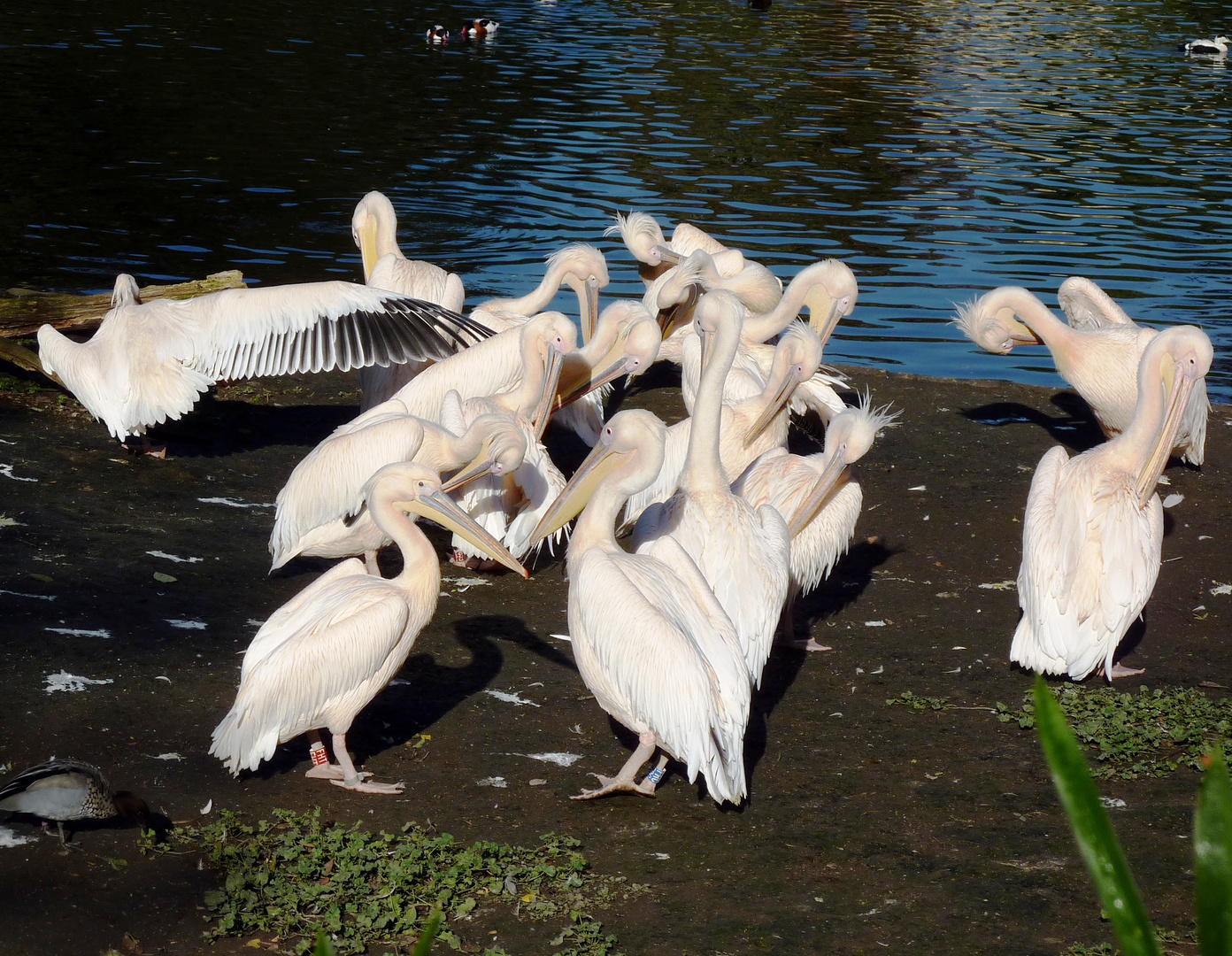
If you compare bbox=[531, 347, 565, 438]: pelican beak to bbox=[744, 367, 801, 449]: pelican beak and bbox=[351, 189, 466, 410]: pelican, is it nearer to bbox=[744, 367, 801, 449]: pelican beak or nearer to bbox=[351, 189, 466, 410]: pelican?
bbox=[744, 367, 801, 449]: pelican beak

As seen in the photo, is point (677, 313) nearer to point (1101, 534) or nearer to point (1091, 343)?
point (1091, 343)

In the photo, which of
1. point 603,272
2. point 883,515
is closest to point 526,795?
point 883,515

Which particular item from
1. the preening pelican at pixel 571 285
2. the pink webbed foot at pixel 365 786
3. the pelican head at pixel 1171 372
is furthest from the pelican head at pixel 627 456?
the preening pelican at pixel 571 285

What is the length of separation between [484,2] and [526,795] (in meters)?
27.8

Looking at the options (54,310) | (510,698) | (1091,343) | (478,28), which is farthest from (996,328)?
(478,28)

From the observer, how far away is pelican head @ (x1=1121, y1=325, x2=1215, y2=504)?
195 inches

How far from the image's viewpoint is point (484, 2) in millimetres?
28750

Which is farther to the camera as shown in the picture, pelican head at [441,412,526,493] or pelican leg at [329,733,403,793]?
pelican head at [441,412,526,493]

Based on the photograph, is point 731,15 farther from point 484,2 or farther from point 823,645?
point 823,645

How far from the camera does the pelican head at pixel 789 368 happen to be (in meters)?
5.64

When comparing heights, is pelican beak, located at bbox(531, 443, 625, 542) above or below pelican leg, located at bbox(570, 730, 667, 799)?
above

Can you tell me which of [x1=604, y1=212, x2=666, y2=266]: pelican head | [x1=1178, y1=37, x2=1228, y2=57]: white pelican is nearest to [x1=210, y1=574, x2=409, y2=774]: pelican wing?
[x1=604, y1=212, x2=666, y2=266]: pelican head

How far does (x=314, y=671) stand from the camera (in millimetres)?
3574

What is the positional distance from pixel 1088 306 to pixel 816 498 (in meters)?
2.98
